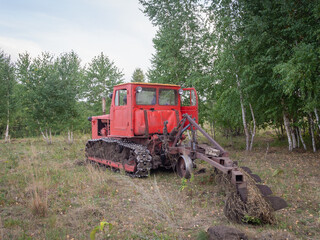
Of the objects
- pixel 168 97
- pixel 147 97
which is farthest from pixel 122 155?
pixel 168 97

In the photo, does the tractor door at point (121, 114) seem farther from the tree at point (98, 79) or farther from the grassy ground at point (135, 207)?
the tree at point (98, 79)

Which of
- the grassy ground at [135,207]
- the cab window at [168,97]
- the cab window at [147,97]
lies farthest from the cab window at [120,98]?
the grassy ground at [135,207]

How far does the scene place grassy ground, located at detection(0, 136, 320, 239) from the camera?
13.8 feet

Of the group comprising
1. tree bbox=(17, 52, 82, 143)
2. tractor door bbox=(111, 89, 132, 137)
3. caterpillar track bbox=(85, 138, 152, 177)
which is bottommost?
caterpillar track bbox=(85, 138, 152, 177)

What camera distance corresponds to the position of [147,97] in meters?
8.51

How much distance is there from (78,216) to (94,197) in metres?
1.14

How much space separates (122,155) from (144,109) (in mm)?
1609

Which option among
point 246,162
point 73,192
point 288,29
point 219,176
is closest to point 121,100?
point 73,192

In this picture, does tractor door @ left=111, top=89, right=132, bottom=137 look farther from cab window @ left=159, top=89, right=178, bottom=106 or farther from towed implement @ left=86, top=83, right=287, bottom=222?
cab window @ left=159, top=89, right=178, bottom=106

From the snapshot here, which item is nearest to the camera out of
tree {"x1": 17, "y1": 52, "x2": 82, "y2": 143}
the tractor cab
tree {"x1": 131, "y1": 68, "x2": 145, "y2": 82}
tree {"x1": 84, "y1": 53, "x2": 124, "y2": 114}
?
the tractor cab

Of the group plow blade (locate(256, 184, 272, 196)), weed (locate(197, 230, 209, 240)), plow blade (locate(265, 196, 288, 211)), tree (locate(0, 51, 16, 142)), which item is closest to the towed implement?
plow blade (locate(256, 184, 272, 196))

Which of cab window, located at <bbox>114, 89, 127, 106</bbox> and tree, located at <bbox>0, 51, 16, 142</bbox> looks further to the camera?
tree, located at <bbox>0, 51, 16, 142</bbox>

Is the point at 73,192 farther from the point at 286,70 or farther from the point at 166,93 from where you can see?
the point at 286,70

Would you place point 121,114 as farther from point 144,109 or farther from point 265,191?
point 265,191
